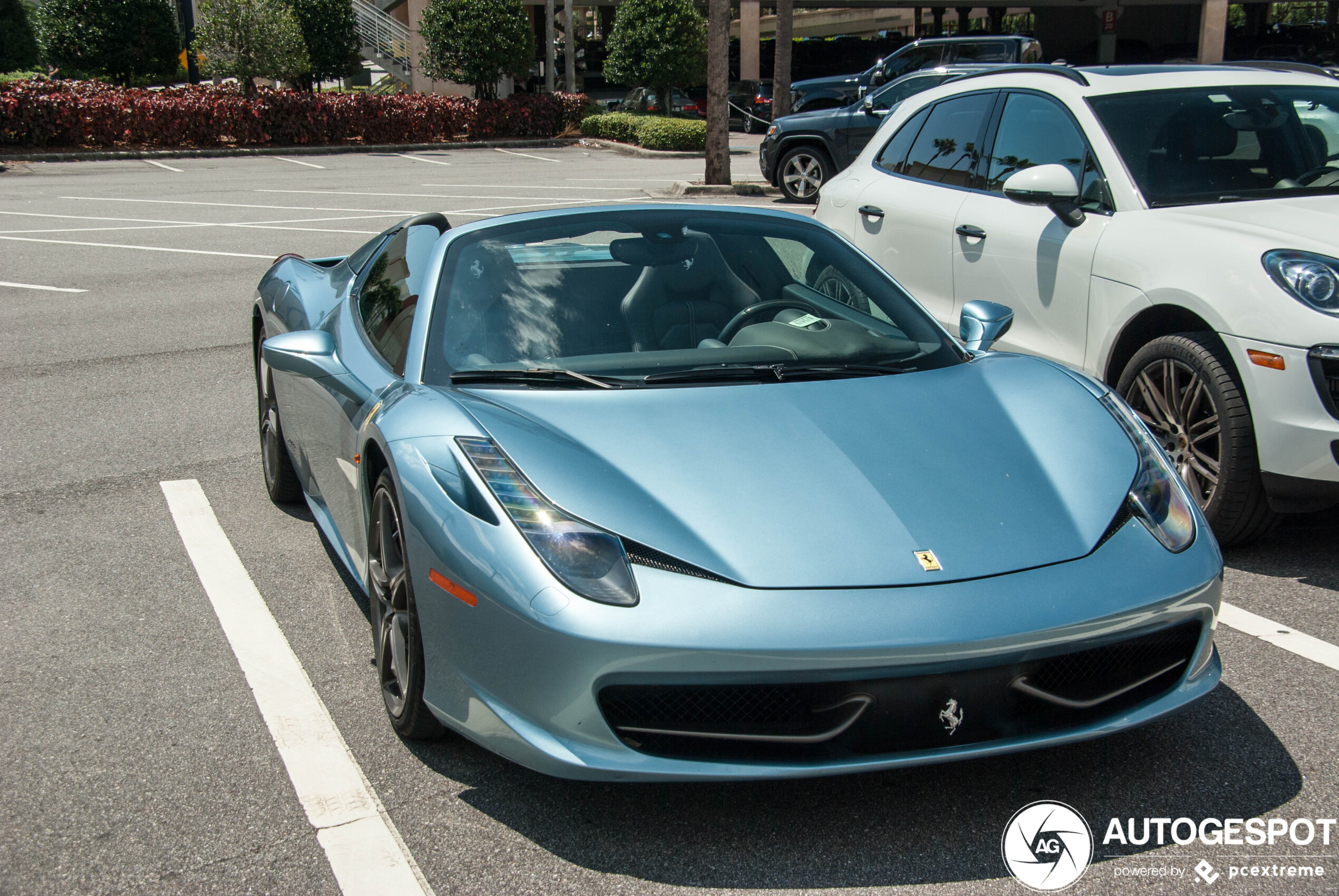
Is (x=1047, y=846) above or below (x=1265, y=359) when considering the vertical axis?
below

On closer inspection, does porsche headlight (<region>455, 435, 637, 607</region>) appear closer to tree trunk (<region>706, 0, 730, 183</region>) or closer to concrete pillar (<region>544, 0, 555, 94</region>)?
tree trunk (<region>706, 0, 730, 183</region>)

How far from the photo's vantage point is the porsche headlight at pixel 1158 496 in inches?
113

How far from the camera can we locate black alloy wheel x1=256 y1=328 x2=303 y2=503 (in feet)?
16.1

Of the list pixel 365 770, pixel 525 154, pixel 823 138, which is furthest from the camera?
pixel 525 154

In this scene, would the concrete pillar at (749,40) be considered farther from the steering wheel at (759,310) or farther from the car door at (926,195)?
the steering wheel at (759,310)

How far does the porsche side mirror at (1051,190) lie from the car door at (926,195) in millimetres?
687

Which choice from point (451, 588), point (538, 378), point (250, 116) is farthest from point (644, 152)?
point (451, 588)

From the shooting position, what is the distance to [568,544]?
261cm

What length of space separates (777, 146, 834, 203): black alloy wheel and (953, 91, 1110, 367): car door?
10.5m

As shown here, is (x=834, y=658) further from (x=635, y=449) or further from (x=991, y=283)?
(x=991, y=283)

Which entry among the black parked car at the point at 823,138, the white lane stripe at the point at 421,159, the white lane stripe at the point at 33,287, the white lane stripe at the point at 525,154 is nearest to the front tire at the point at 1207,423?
the white lane stripe at the point at 33,287

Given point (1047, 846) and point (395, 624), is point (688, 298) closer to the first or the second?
point (395, 624)

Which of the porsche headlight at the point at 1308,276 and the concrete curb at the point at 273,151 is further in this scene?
the concrete curb at the point at 273,151

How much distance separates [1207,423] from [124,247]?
1170 centimetres
